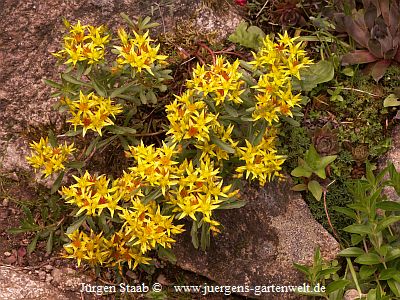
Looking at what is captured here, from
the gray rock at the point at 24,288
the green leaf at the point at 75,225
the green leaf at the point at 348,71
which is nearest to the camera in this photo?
the green leaf at the point at 75,225

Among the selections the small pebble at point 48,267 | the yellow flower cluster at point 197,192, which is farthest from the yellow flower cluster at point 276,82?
the small pebble at point 48,267

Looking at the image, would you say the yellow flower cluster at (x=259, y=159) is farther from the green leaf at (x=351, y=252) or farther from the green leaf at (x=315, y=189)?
the green leaf at (x=351, y=252)

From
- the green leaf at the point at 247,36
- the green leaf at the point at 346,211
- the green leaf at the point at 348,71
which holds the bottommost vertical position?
the green leaf at the point at 346,211

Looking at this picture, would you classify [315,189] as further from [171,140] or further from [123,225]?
[123,225]

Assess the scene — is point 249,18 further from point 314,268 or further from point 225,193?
point 314,268

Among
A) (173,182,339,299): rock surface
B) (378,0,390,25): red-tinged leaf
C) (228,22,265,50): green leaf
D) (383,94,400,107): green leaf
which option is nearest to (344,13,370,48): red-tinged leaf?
(378,0,390,25): red-tinged leaf

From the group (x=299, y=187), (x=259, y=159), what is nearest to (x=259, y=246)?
(x=299, y=187)

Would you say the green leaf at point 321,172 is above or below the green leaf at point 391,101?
below
